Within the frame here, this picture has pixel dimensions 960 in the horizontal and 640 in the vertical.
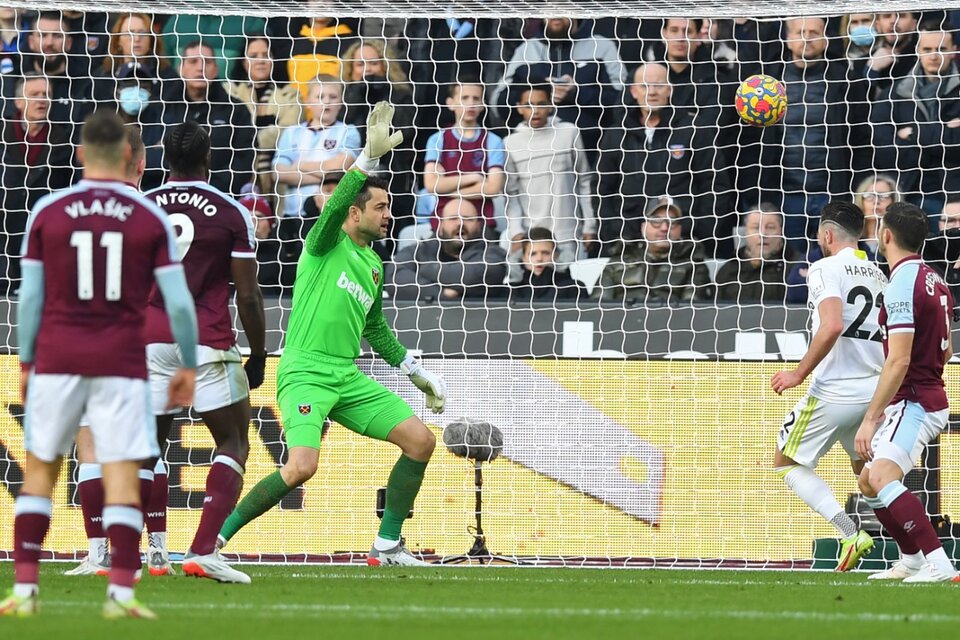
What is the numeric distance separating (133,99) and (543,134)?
3213 mm

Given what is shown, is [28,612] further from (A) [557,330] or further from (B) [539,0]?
(B) [539,0]

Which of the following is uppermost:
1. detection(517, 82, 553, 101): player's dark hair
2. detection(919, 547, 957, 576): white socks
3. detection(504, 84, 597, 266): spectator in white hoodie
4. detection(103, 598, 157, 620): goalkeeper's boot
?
detection(517, 82, 553, 101): player's dark hair

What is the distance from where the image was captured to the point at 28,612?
210 inches

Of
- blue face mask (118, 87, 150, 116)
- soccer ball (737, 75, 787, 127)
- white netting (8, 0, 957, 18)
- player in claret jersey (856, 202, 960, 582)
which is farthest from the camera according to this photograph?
blue face mask (118, 87, 150, 116)

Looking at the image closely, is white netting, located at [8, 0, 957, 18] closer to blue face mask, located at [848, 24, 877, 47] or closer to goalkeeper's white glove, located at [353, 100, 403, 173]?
blue face mask, located at [848, 24, 877, 47]

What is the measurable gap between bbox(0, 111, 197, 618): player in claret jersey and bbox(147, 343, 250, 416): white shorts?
1.97 meters

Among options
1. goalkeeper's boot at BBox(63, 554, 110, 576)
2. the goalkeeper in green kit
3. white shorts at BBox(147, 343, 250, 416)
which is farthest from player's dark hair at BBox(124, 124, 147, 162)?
goalkeeper's boot at BBox(63, 554, 110, 576)

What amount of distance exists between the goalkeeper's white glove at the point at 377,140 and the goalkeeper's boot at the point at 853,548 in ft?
11.0

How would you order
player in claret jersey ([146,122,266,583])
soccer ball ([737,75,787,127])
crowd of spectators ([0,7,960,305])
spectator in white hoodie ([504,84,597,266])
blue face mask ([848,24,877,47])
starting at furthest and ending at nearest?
1. blue face mask ([848,24,877,47])
2. spectator in white hoodie ([504,84,597,266])
3. crowd of spectators ([0,7,960,305])
4. soccer ball ([737,75,787,127])
5. player in claret jersey ([146,122,266,583])

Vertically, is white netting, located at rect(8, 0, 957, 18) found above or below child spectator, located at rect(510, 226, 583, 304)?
above

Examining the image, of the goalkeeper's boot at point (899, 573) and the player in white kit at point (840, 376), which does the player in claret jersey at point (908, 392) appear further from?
the player in white kit at point (840, 376)

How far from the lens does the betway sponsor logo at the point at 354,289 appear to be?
8.21 metres

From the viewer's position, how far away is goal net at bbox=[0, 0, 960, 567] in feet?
31.6

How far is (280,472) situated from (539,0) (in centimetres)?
521
